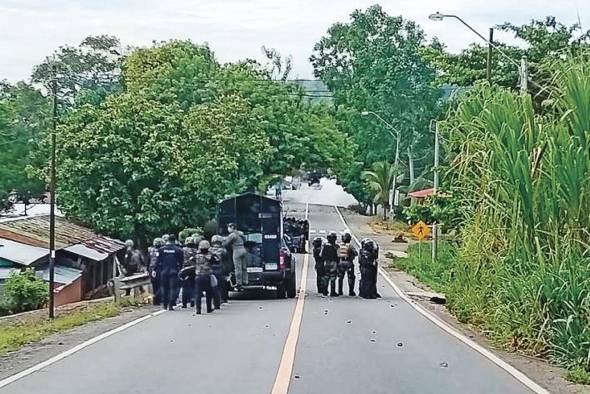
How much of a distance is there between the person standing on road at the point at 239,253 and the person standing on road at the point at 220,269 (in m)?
0.41

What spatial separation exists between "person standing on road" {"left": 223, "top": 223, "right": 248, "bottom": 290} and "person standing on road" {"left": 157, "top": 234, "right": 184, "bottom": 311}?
2.31 meters

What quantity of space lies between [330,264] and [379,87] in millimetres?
48693

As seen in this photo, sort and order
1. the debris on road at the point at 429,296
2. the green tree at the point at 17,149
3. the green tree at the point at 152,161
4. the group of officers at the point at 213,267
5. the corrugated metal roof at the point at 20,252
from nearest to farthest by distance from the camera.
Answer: the group of officers at the point at 213,267 < the debris on road at the point at 429,296 < the corrugated metal roof at the point at 20,252 < the green tree at the point at 152,161 < the green tree at the point at 17,149

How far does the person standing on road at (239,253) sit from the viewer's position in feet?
85.5

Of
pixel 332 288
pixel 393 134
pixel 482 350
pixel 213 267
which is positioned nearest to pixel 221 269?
pixel 213 267

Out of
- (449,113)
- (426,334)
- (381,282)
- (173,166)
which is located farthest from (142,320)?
(173,166)

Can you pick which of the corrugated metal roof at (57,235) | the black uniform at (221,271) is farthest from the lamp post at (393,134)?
the black uniform at (221,271)

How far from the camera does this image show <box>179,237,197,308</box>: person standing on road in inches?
909

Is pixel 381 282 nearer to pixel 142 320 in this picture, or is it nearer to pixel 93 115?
pixel 93 115

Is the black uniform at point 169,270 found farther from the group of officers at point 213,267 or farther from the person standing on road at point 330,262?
the person standing on road at point 330,262

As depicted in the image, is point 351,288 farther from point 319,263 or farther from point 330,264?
point 319,263

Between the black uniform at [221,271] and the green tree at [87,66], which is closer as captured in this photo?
the black uniform at [221,271]

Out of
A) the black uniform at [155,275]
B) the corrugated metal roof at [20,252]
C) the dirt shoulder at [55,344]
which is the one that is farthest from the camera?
the corrugated metal roof at [20,252]

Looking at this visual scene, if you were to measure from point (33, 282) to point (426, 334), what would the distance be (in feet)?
58.7
